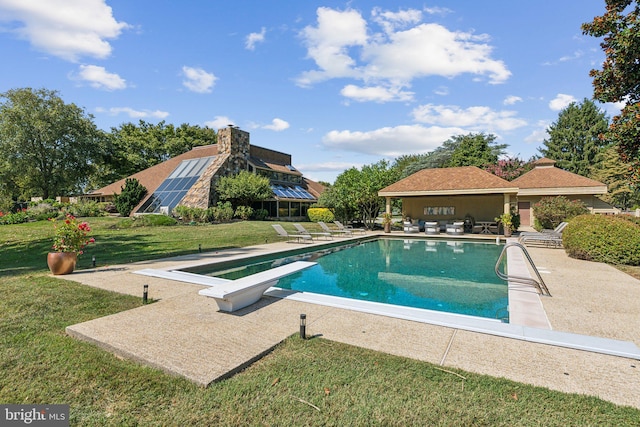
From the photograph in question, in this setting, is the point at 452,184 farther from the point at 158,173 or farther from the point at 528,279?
the point at 158,173

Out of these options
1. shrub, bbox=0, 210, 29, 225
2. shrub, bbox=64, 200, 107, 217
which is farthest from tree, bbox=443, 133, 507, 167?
shrub, bbox=0, 210, 29, 225

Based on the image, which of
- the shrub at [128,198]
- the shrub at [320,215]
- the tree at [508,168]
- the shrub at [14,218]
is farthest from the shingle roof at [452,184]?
the shrub at [14,218]

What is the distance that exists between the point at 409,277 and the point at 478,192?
11.7 m

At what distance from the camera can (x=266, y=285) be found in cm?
561

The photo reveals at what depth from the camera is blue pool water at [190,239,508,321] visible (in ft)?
21.8

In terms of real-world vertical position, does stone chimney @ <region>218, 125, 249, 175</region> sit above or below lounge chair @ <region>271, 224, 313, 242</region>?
above

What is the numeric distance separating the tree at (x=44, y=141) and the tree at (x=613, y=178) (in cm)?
5657

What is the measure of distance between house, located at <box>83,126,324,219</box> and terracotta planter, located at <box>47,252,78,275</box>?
17.2 meters

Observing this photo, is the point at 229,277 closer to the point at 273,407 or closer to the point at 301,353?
the point at 301,353

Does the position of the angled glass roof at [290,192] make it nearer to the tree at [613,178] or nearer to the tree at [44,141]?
the tree at [44,141]

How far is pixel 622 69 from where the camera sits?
302 inches

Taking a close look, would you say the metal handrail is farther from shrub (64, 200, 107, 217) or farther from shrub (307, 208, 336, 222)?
shrub (64, 200, 107, 217)

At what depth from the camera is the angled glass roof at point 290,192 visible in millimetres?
29702

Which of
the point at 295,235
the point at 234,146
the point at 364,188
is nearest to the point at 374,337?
the point at 295,235
